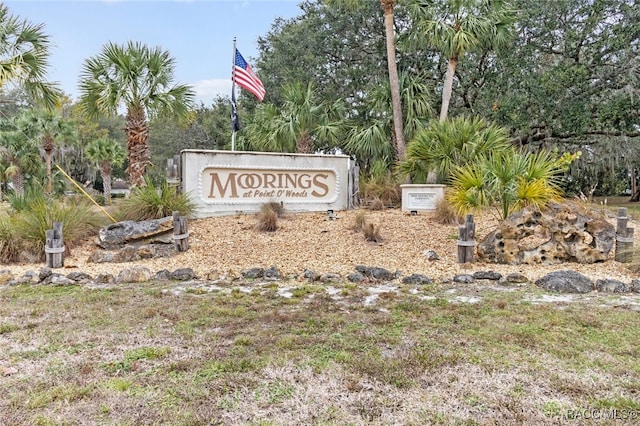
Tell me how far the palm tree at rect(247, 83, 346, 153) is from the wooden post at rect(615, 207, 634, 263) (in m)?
8.48

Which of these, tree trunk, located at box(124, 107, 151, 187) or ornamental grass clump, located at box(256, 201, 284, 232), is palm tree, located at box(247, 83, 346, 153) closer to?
tree trunk, located at box(124, 107, 151, 187)

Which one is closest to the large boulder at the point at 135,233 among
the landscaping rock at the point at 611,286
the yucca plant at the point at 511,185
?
the yucca plant at the point at 511,185

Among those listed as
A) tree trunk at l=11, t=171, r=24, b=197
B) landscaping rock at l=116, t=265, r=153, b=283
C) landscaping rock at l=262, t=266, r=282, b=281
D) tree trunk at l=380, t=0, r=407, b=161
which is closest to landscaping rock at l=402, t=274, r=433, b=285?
landscaping rock at l=262, t=266, r=282, b=281

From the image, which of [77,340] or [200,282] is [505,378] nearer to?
[77,340]

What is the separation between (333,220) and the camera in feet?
29.9

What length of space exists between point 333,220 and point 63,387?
6.94 m

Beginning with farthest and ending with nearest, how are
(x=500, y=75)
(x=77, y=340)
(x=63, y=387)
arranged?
(x=500, y=75) < (x=77, y=340) < (x=63, y=387)

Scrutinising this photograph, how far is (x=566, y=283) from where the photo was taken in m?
4.73

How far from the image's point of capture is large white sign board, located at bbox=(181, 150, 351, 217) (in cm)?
923

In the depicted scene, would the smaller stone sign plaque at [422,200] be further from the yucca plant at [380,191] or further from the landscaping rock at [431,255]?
the landscaping rock at [431,255]

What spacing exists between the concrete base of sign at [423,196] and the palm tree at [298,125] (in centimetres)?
→ 447

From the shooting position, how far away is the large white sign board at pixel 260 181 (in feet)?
30.3

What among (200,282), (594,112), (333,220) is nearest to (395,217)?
(333,220)

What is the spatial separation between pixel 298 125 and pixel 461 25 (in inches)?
215
